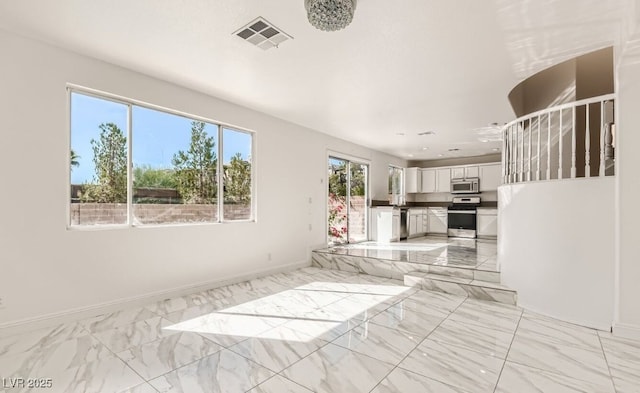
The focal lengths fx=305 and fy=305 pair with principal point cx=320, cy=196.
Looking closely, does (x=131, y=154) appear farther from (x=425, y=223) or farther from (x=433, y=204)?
(x=433, y=204)

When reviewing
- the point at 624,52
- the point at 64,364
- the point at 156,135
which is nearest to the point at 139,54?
the point at 156,135

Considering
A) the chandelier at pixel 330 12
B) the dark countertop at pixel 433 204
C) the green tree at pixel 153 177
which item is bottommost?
the dark countertop at pixel 433 204

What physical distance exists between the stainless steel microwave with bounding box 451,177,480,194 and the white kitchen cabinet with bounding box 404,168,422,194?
1.05 m

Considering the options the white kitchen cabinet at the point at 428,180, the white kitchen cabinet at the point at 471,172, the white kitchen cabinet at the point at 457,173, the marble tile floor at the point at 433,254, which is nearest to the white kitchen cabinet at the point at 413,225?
the white kitchen cabinet at the point at 428,180

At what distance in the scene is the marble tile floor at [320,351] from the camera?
2008 mm

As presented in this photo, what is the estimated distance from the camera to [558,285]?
10.3 ft

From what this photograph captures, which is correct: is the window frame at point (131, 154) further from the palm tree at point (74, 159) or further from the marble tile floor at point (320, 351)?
the marble tile floor at point (320, 351)

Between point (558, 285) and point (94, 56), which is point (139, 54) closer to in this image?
point (94, 56)

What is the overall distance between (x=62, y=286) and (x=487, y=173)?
9477 mm

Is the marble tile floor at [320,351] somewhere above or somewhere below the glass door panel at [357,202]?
below

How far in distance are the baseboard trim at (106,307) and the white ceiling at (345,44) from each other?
2.58 m

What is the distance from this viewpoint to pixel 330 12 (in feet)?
7.17

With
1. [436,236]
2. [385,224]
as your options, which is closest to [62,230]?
[385,224]

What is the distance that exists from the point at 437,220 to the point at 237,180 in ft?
22.3
